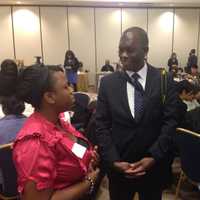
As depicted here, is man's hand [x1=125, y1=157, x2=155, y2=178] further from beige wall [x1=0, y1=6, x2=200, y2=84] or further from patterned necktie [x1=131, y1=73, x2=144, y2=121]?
beige wall [x1=0, y1=6, x2=200, y2=84]

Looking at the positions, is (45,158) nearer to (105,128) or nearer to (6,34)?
(105,128)

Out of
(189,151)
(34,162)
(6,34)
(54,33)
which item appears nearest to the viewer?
(34,162)

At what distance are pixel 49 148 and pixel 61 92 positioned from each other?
0.84 feet

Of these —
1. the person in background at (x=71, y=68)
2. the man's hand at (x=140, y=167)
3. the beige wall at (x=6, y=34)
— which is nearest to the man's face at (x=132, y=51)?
the man's hand at (x=140, y=167)

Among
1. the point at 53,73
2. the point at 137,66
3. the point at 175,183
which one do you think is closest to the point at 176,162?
the point at 175,183

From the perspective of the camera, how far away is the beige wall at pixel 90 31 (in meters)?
11.3

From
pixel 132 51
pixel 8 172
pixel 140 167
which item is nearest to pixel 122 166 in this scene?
pixel 140 167

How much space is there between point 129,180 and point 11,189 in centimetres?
94

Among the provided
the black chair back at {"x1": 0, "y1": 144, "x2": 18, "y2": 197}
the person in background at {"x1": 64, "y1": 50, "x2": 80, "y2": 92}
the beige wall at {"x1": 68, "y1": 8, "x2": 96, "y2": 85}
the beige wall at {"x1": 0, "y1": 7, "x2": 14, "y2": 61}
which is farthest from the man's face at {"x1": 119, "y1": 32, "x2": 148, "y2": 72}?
the beige wall at {"x1": 0, "y1": 7, "x2": 14, "y2": 61}

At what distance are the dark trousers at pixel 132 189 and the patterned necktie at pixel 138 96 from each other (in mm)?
429

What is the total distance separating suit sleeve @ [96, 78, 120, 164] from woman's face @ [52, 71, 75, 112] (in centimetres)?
54

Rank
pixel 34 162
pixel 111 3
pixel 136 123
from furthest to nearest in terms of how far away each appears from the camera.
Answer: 1. pixel 111 3
2. pixel 136 123
3. pixel 34 162

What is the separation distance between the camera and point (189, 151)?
2.28 metres

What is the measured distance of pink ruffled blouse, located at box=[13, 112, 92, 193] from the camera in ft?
3.26
